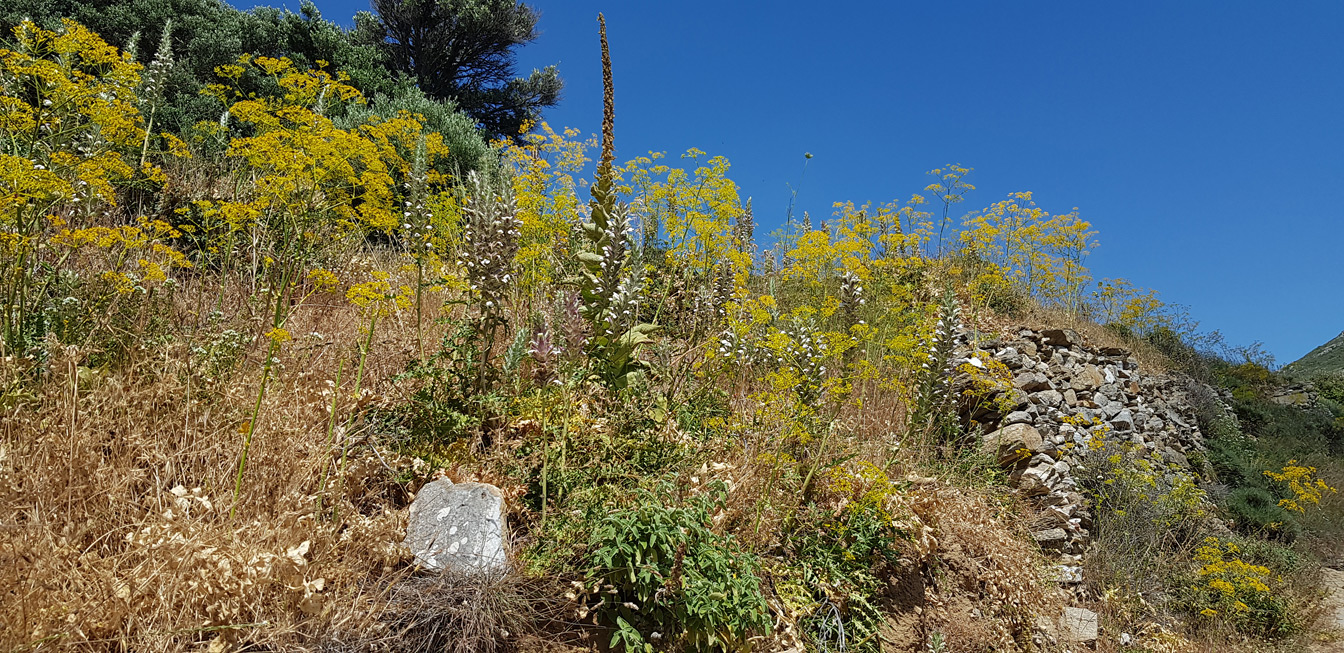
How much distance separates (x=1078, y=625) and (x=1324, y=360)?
19.4 m

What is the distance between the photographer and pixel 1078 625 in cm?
530

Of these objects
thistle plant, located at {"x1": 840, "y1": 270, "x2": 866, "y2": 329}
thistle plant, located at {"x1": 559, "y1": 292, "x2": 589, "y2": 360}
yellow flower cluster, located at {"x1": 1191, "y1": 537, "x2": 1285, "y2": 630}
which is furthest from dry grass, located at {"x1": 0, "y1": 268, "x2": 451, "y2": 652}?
yellow flower cluster, located at {"x1": 1191, "y1": 537, "x2": 1285, "y2": 630}

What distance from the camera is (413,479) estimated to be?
340 centimetres

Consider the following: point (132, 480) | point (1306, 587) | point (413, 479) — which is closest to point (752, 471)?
point (413, 479)

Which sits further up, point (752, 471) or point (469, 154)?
point (469, 154)

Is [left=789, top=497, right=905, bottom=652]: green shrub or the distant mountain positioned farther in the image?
the distant mountain

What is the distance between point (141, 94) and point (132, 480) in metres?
6.13

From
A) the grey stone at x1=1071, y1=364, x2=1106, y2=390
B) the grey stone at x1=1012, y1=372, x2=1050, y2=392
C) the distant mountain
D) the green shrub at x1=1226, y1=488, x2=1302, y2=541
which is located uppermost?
the distant mountain

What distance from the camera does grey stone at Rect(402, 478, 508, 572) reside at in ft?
9.65

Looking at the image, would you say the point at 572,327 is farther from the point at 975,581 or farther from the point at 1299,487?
the point at 1299,487

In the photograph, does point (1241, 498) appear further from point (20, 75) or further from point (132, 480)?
point (20, 75)

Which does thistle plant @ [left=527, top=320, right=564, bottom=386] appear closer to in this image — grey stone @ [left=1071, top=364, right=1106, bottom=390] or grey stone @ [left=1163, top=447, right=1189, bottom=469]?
grey stone @ [left=1071, top=364, right=1106, bottom=390]

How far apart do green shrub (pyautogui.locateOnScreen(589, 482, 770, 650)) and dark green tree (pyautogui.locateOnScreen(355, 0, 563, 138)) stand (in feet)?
48.6

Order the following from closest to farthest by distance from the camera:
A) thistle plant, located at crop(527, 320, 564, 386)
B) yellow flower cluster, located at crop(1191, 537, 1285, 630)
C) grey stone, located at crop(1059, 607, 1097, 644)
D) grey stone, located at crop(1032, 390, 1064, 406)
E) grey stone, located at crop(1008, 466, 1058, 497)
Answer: thistle plant, located at crop(527, 320, 564, 386) < grey stone, located at crop(1059, 607, 1097, 644) < yellow flower cluster, located at crop(1191, 537, 1285, 630) < grey stone, located at crop(1008, 466, 1058, 497) < grey stone, located at crop(1032, 390, 1064, 406)
